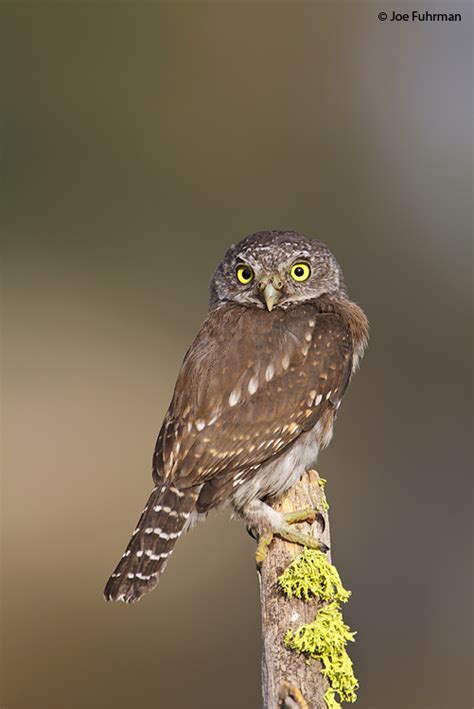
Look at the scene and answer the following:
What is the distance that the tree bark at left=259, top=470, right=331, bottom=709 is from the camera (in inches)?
86.9

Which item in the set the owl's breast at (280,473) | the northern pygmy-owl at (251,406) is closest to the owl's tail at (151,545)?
the northern pygmy-owl at (251,406)

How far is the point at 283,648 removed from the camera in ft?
7.54

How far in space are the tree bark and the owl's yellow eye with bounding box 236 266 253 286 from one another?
1.19 metres

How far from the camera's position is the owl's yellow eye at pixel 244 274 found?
341cm

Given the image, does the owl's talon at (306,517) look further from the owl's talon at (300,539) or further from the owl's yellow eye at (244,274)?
the owl's yellow eye at (244,274)

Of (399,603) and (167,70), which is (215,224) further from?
(399,603)

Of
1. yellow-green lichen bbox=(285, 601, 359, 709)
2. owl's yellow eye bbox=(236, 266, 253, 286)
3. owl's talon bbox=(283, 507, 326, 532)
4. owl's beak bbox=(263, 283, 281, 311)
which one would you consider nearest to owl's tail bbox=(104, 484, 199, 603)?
owl's talon bbox=(283, 507, 326, 532)

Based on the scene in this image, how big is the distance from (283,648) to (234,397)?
976 mm

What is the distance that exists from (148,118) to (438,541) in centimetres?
637

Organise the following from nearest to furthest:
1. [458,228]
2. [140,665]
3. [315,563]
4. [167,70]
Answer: [315,563]
[140,665]
[458,228]
[167,70]

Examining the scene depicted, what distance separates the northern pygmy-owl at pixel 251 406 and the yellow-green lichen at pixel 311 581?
281mm

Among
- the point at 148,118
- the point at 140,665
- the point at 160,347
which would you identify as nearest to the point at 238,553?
the point at 140,665

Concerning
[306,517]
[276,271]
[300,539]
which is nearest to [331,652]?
[300,539]

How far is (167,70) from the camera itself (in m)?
9.97
